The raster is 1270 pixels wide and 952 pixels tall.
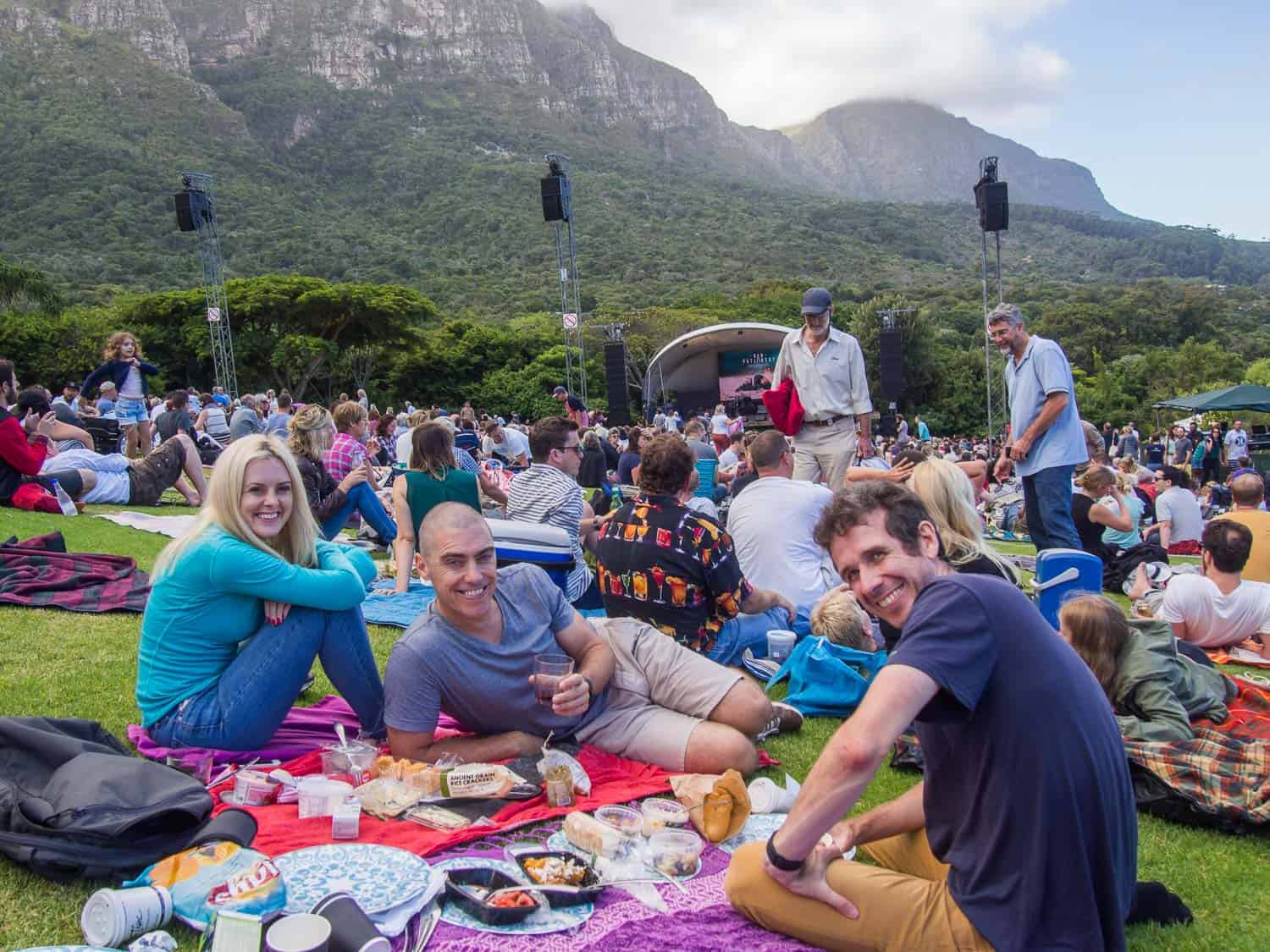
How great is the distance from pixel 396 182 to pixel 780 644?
85.3m

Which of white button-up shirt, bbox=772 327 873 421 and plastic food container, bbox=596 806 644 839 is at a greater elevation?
white button-up shirt, bbox=772 327 873 421

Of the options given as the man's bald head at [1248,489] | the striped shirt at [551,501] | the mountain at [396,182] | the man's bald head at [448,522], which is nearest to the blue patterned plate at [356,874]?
the man's bald head at [448,522]

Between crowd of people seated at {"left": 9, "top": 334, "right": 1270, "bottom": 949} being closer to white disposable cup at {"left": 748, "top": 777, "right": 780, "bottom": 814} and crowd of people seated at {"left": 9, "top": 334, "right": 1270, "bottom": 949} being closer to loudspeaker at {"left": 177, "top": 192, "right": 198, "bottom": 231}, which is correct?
white disposable cup at {"left": 748, "top": 777, "right": 780, "bottom": 814}

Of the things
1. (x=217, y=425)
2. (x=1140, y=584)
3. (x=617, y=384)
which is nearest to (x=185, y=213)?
(x=217, y=425)

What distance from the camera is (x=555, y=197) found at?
78.1ft

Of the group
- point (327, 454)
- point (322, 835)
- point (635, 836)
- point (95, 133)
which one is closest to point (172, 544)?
point (322, 835)

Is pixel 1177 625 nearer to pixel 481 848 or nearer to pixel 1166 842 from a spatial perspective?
pixel 1166 842

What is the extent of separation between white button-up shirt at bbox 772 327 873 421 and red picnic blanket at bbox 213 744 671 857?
12.8 ft

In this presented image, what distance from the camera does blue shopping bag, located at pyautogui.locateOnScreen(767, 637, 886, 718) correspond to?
Result: 4.17 metres

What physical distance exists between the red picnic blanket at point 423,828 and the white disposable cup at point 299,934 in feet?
2.34

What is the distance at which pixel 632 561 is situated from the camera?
417 centimetres

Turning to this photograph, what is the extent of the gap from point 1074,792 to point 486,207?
80.3m

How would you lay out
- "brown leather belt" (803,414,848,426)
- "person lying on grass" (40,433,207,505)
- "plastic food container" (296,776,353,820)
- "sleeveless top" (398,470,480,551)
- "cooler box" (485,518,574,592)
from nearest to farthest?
"plastic food container" (296,776,353,820), "cooler box" (485,518,574,592), "sleeveless top" (398,470,480,551), "brown leather belt" (803,414,848,426), "person lying on grass" (40,433,207,505)

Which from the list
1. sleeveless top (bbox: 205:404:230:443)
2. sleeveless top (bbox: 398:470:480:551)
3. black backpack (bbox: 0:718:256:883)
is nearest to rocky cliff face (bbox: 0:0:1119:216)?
sleeveless top (bbox: 205:404:230:443)
